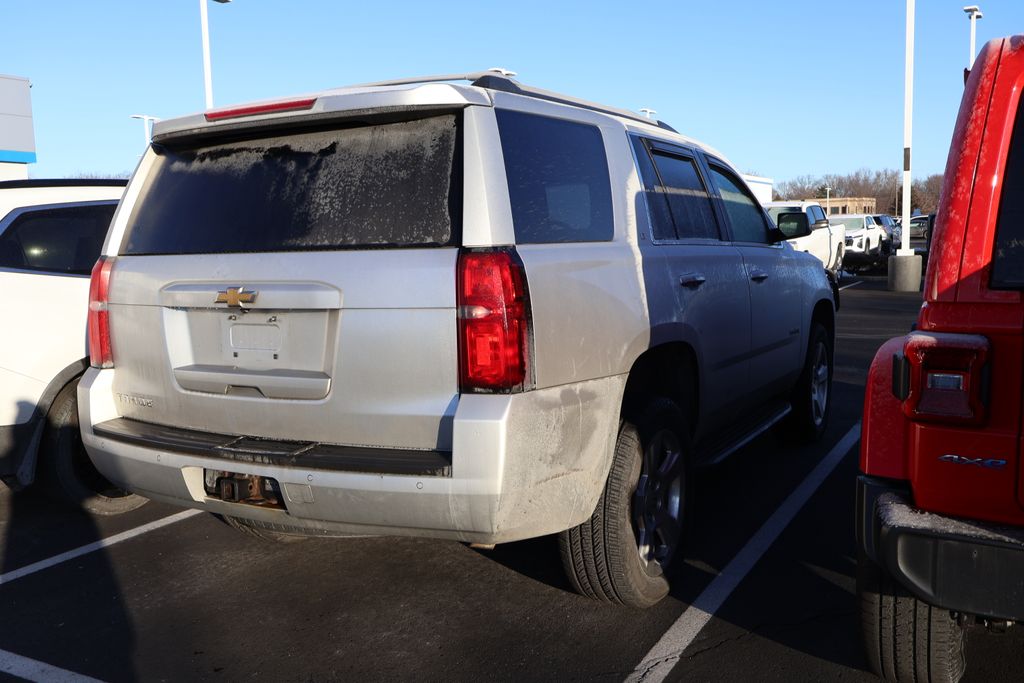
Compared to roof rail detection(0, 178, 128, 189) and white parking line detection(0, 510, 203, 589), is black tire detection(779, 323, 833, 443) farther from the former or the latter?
roof rail detection(0, 178, 128, 189)

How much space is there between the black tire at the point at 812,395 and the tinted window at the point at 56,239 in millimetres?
4487

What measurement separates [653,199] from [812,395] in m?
2.82

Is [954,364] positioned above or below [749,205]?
below

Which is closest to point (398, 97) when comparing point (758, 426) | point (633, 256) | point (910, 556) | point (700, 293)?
point (633, 256)

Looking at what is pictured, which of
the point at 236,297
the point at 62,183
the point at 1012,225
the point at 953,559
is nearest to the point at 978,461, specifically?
the point at 953,559

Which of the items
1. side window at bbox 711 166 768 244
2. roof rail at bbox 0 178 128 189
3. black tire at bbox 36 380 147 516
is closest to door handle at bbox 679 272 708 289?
side window at bbox 711 166 768 244

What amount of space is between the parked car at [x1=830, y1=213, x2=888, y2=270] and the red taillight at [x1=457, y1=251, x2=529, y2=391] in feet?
86.2

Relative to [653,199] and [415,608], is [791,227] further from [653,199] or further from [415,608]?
[415,608]

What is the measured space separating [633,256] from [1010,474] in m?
1.70

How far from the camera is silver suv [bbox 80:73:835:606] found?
308 cm

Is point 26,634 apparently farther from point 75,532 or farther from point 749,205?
point 749,205

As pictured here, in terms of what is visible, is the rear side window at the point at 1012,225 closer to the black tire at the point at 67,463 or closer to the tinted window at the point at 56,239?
the black tire at the point at 67,463

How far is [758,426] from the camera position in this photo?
5.29 m

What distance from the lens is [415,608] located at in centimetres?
398
